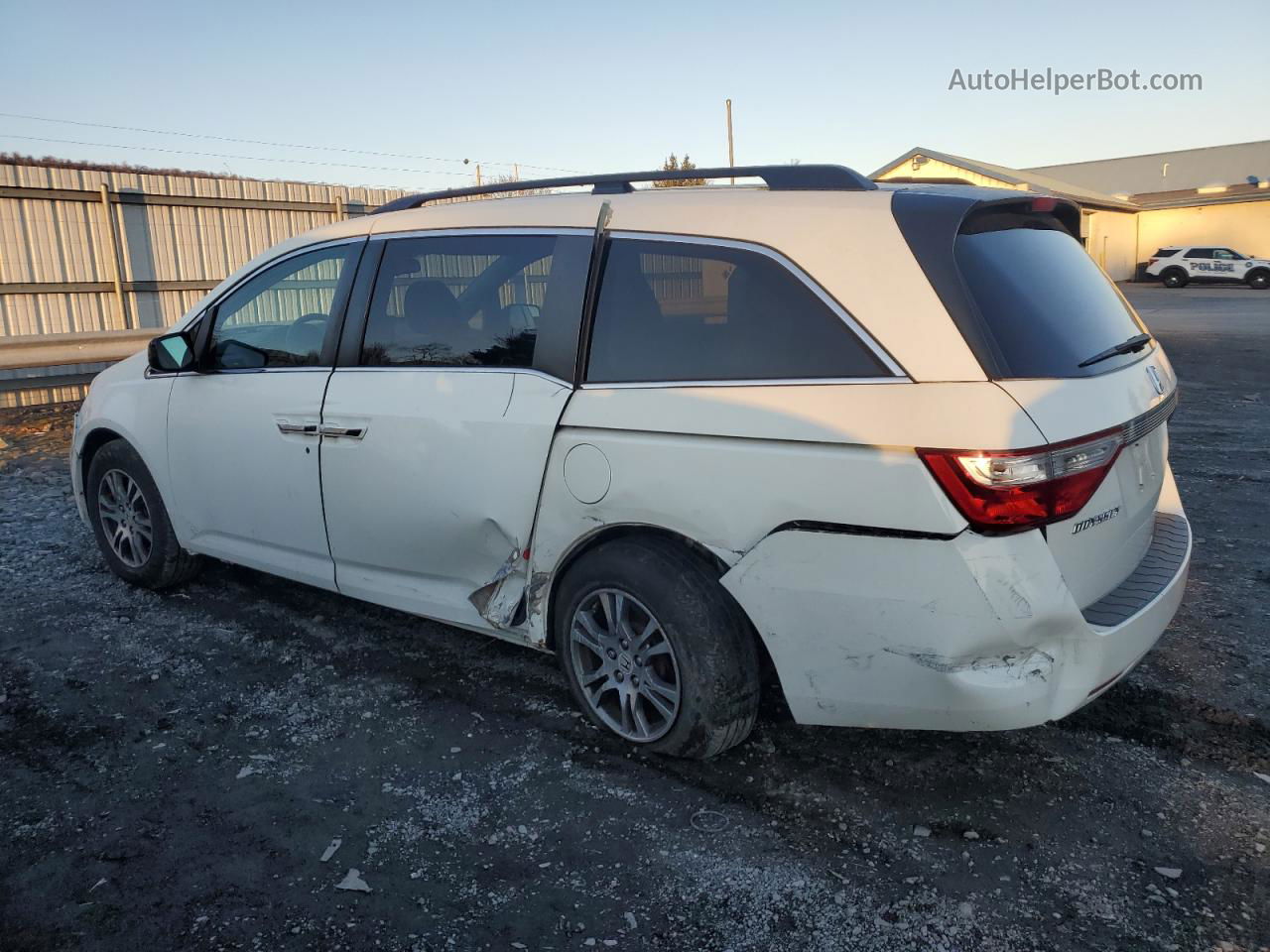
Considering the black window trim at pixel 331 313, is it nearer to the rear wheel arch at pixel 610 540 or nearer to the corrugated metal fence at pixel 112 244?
the rear wheel arch at pixel 610 540

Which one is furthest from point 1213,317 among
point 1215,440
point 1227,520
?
point 1227,520

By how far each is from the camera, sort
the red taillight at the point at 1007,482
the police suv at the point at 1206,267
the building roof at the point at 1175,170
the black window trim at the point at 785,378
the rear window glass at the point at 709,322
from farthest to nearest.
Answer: the building roof at the point at 1175,170, the police suv at the point at 1206,267, the rear window glass at the point at 709,322, the black window trim at the point at 785,378, the red taillight at the point at 1007,482

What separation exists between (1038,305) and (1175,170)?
5708 cm

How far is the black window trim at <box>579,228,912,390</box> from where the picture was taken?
271 centimetres

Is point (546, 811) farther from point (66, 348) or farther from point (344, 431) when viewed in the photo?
point (66, 348)

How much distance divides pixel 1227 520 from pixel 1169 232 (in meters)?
43.5

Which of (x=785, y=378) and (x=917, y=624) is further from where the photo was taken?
(x=785, y=378)

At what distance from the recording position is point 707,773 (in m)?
3.25

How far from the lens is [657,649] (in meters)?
3.15

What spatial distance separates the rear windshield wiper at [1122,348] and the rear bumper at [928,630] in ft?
2.11

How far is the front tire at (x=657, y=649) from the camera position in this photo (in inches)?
119

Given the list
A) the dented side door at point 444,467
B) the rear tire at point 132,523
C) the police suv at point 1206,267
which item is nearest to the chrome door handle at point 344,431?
the dented side door at point 444,467

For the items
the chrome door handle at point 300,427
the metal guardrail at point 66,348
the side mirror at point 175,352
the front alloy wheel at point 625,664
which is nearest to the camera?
the front alloy wheel at point 625,664

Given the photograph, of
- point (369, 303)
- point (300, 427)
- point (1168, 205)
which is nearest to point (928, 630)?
point (369, 303)
